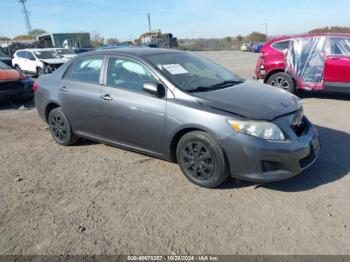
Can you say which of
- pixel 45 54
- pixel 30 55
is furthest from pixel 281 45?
pixel 30 55

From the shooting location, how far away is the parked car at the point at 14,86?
844 cm

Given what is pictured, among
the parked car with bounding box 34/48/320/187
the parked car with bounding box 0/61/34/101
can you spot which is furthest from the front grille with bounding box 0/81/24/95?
the parked car with bounding box 34/48/320/187

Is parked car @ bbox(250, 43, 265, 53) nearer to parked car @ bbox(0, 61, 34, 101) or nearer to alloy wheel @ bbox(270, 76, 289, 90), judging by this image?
alloy wheel @ bbox(270, 76, 289, 90)

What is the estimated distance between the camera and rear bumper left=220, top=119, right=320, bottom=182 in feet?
10.7

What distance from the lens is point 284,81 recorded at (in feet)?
27.4

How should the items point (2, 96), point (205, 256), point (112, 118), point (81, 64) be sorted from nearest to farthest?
point (205, 256), point (112, 118), point (81, 64), point (2, 96)

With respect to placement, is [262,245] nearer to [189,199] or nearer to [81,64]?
[189,199]

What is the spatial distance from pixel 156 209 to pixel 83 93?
7.42ft

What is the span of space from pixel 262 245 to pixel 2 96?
811 centimetres

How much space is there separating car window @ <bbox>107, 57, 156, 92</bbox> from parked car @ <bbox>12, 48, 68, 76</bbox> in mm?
12135

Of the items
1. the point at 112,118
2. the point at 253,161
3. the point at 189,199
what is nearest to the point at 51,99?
the point at 112,118

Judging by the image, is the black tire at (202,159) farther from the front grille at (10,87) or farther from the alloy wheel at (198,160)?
the front grille at (10,87)

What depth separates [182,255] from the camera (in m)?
2.63

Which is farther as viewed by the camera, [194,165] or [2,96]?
[2,96]
